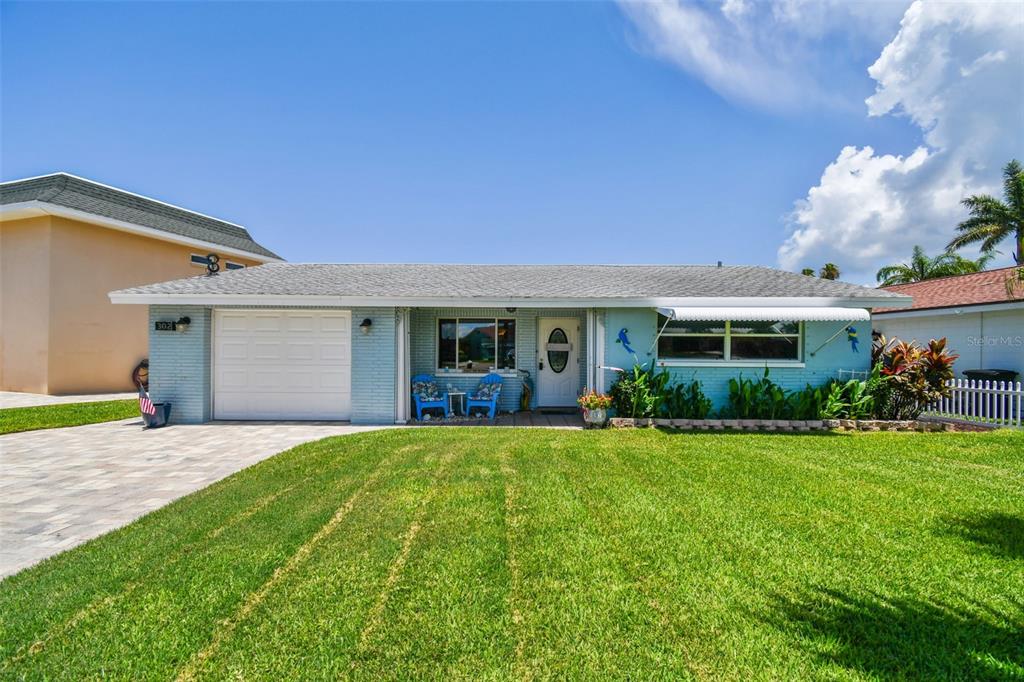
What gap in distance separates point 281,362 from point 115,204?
13225 mm

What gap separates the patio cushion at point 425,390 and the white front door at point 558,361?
10.8ft

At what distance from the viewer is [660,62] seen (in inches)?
496

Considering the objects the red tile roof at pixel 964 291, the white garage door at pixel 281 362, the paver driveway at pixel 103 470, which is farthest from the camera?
the red tile roof at pixel 964 291

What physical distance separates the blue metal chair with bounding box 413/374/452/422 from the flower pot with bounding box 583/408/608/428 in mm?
3876

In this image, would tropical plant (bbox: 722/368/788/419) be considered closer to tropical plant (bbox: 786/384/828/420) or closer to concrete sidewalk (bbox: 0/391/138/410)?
tropical plant (bbox: 786/384/828/420)

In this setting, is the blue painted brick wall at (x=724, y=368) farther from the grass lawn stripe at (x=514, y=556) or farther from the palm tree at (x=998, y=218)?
the palm tree at (x=998, y=218)

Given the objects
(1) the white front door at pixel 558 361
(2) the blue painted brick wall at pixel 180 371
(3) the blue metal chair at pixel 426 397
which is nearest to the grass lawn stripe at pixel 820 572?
(3) the blue metal chair at pixel 426 397

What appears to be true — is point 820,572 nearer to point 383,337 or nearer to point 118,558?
point 118,558

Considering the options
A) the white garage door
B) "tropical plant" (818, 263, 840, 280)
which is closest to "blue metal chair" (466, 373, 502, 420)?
the white garage door

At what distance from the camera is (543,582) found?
3652 millimetres

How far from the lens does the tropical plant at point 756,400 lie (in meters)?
10.5

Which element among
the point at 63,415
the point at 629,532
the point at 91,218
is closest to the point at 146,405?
the point at 63,415

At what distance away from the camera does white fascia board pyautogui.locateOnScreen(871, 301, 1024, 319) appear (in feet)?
44.0

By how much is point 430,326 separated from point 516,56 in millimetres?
8430
